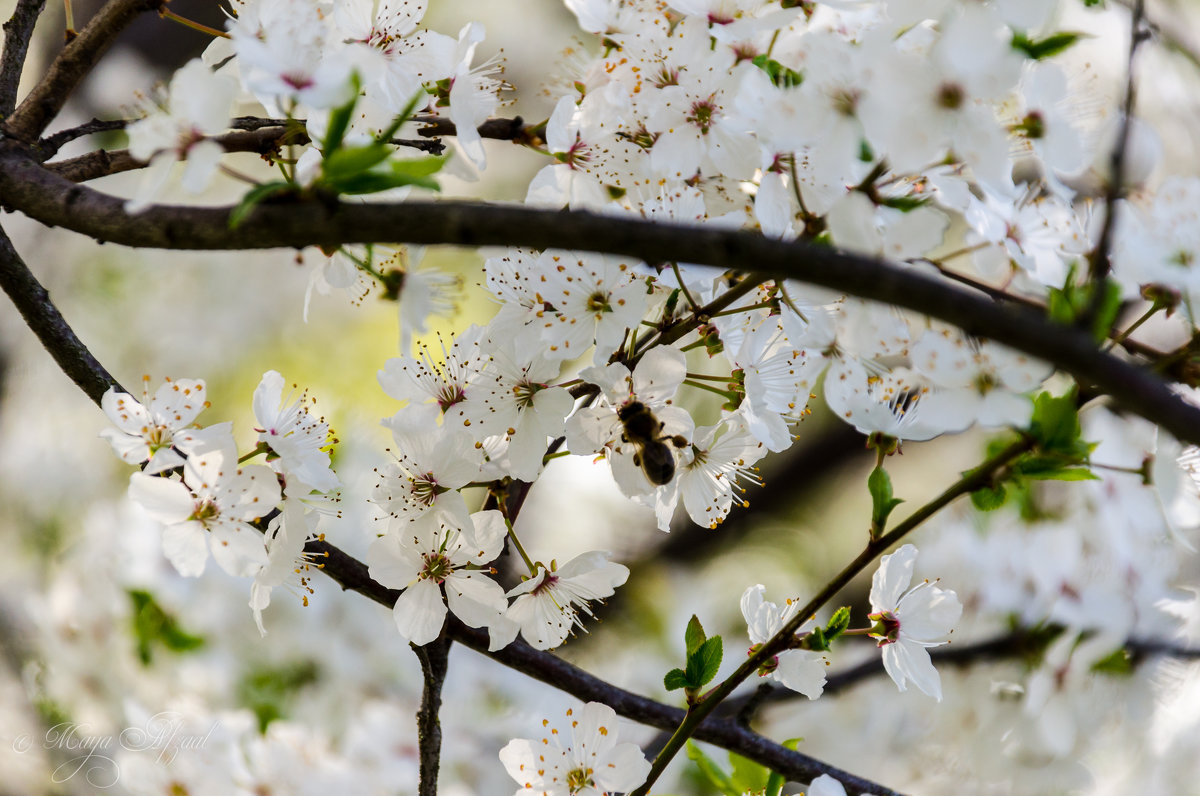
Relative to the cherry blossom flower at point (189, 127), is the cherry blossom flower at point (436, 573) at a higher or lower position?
lower

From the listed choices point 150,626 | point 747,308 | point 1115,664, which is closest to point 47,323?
point 747,308

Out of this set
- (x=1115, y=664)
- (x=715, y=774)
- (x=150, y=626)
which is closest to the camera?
(x=715, y=774)

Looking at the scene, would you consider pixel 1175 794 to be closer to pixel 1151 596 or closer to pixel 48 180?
pixel 1151 596

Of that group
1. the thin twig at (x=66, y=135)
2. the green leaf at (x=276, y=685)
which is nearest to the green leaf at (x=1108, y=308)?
the thin twig at (x=66, y=135)

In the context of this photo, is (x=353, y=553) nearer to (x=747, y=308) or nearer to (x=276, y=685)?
(x=276, y=685)

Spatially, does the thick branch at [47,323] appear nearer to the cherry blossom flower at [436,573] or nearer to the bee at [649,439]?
the cherry blossom flower at [436,573]

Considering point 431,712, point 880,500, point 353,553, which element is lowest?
point 353,553
